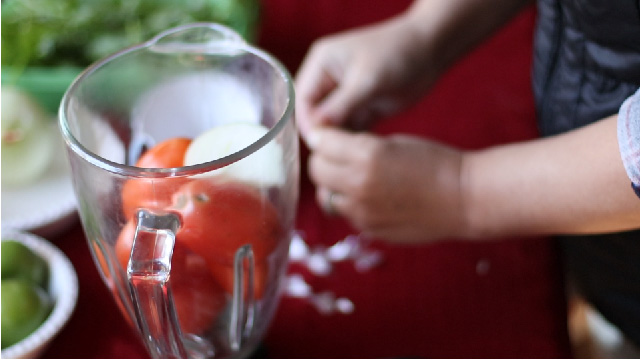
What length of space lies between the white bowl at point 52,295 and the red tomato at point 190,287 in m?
0.10

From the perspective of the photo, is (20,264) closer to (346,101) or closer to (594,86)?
(346,101)

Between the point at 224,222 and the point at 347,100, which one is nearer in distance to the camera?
the point at 224,222

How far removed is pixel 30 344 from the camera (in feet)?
1.13

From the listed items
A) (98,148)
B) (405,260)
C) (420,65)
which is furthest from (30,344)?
(420,65)

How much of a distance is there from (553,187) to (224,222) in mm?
190

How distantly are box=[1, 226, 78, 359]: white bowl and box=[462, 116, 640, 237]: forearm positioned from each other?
25cm

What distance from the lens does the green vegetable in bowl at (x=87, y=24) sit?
562 millimetres

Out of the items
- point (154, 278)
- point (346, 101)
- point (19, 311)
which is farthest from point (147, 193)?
point (346, 101)

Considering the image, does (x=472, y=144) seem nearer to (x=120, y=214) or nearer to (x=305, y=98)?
(x=305, y=98)

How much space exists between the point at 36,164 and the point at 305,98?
215 mm

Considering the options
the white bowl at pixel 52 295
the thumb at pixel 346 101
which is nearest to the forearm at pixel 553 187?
the thumb at pixel 346 101

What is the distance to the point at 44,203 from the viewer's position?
464 millimetres

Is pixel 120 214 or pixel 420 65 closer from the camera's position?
pixel 120 214

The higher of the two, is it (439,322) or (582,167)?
(582,167)
